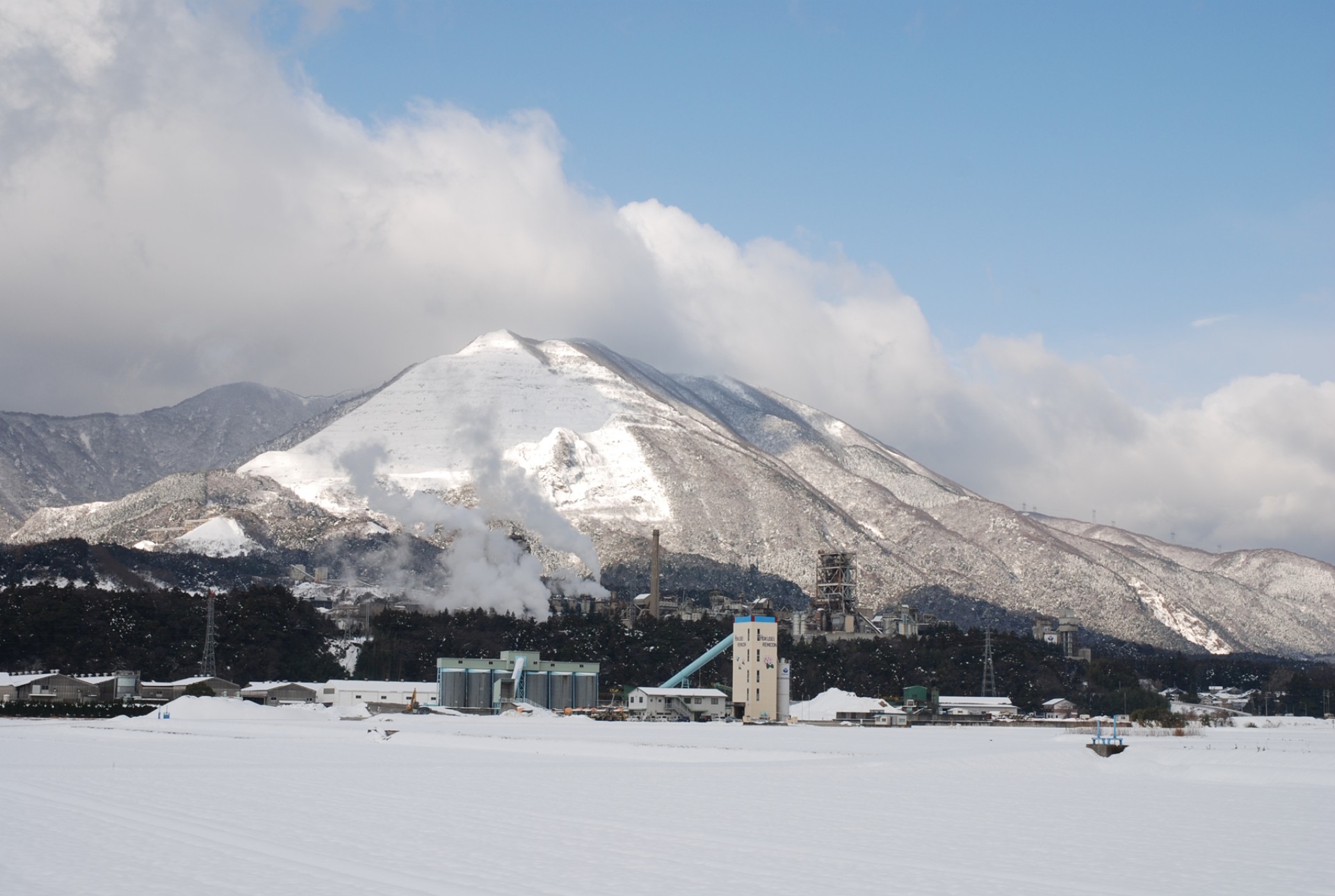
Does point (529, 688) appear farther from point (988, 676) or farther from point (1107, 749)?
point (1107, 749)

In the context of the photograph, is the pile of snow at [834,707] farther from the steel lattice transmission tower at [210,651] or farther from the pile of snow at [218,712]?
the steel lattice transmission tower at [210,651]

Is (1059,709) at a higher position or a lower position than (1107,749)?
higher

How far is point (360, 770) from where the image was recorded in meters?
49.7

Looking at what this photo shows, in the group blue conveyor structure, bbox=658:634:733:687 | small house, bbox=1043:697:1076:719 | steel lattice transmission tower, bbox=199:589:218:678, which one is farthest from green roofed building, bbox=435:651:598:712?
small house, bbox=1043:697:1076:719

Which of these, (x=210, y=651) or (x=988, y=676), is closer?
(x=210, y=651)

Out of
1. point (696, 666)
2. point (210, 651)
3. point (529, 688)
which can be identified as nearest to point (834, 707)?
point (696, 666)

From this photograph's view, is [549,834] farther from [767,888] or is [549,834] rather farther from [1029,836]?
[1029,836]

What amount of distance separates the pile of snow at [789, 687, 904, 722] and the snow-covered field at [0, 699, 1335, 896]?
61.4 meters

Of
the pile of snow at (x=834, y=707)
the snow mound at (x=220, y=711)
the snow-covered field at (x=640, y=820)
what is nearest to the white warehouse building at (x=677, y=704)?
the pile of snow at (x=834, y=707)

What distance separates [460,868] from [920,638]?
579 feet

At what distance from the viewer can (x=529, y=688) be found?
473 feet

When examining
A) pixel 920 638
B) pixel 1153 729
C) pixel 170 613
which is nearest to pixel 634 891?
pixel 1153 729

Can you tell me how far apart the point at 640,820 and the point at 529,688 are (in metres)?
112

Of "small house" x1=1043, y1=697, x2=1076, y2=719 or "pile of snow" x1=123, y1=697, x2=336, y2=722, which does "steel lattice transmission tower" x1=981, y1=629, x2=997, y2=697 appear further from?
"pile of snow" x1=123, y1=697, x2=336, y2=722
